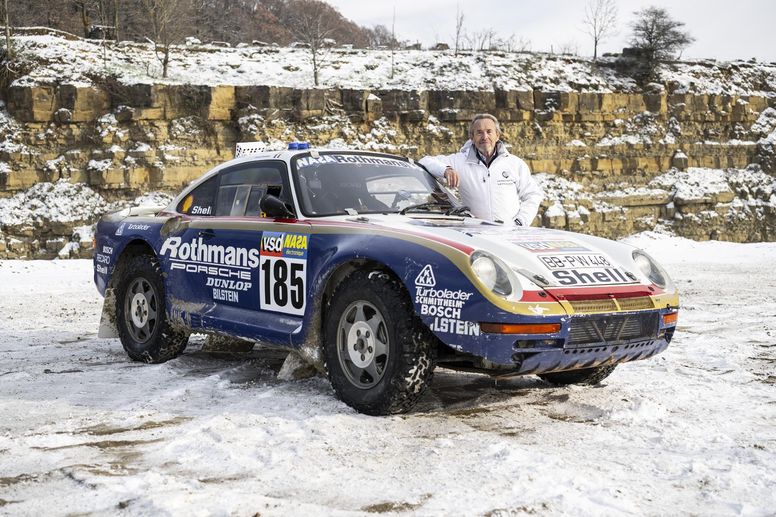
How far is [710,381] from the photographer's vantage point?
5.67 metres

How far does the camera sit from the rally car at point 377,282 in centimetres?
441

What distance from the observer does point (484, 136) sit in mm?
6645

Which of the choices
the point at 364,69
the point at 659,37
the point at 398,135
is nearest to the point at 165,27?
the point at 364,69

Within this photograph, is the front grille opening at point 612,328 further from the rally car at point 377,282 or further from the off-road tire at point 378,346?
the off-road tire at point 378,346

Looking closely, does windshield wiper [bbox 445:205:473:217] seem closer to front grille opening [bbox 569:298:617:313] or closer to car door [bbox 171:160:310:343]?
car door [bbox 171:160:310:343]

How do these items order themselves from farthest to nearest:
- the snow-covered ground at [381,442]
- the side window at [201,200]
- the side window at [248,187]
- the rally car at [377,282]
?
1. the side window at [201,200]
2. the side window at [248,187]
3. the rally car at [377,282]
4. the snow-covered ground at [381,442]

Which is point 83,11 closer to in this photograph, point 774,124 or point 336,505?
point 774,124

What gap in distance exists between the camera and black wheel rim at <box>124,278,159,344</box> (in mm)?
6625

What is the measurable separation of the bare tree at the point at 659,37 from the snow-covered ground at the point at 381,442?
26.6m

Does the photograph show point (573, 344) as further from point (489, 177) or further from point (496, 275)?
point (489, 177)

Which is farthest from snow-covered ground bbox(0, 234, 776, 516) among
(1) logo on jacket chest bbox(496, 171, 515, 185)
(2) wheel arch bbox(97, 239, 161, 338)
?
→ (1) logo on jacket chest bbox(496, 171, 515, 185)

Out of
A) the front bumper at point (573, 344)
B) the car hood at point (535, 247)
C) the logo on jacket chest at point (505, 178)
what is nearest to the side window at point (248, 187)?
the car hood at point (535, 247)

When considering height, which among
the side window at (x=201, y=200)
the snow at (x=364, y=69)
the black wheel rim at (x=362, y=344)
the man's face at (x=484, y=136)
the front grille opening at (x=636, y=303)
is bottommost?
the black wheel rim at (x=362, y=344)

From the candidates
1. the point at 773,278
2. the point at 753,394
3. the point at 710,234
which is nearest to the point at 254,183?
the point at 753,394
